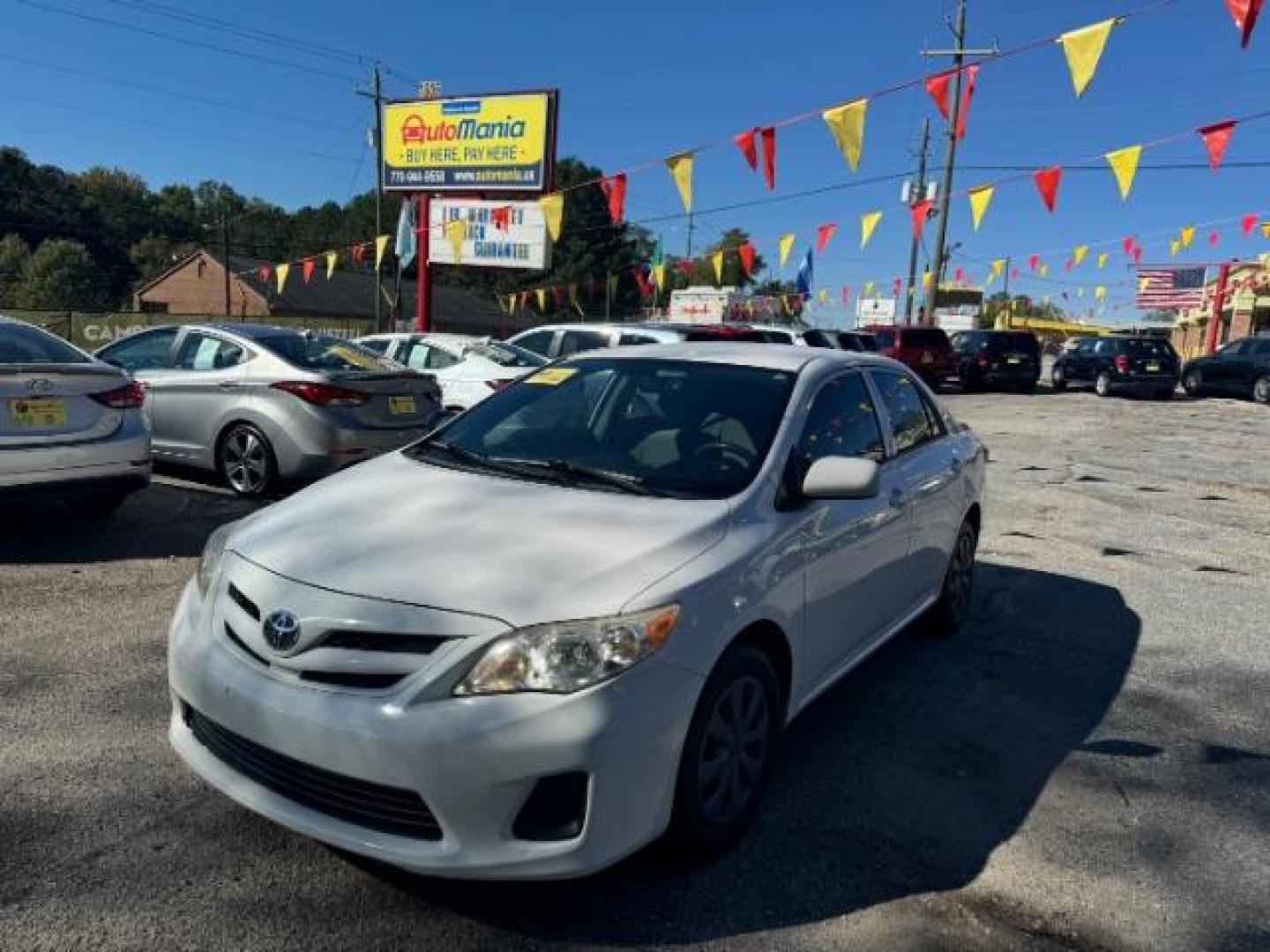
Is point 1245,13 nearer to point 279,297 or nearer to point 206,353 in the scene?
point 206,353

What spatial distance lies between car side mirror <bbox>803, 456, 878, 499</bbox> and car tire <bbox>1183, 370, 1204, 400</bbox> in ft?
84.5

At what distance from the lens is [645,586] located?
99.7 inches

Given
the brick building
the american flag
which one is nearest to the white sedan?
the brick building

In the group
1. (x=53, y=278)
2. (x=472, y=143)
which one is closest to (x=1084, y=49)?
(x=472, y=143)

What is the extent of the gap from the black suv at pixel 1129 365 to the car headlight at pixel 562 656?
2508cm

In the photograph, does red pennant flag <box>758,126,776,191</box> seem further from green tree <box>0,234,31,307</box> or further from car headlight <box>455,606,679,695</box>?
green tree <box>0,234,31,307</box>

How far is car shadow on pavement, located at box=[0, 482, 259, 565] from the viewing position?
228 inches

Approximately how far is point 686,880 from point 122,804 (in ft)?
5.92

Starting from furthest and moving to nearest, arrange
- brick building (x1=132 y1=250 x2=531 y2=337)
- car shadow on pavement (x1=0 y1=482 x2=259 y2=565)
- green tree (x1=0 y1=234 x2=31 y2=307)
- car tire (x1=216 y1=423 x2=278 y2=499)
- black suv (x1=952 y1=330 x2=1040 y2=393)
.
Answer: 1. green tree (x1=0 y1=234 x2=31 y2=307)
2. brick building (x1=132 y1=250 x2=531 y2=337)
3. black suv (x1=952 y1=330 x2=1040 y2=393)
4. car tire (x1=216 y1=423 x2=278 y2=499)
5. car shadow on pavement (x1=0 y1=482 x2=259 y2=565)

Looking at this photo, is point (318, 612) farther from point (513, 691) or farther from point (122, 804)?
point (122, 804)

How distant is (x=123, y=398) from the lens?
6012 millimetres

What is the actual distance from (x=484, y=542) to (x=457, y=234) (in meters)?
23.1

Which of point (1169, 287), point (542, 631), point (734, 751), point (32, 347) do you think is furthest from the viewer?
point (1169, 287)

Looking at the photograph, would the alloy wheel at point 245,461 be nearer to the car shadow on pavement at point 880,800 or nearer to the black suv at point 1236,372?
the car shadow on pavement at point 880,800
